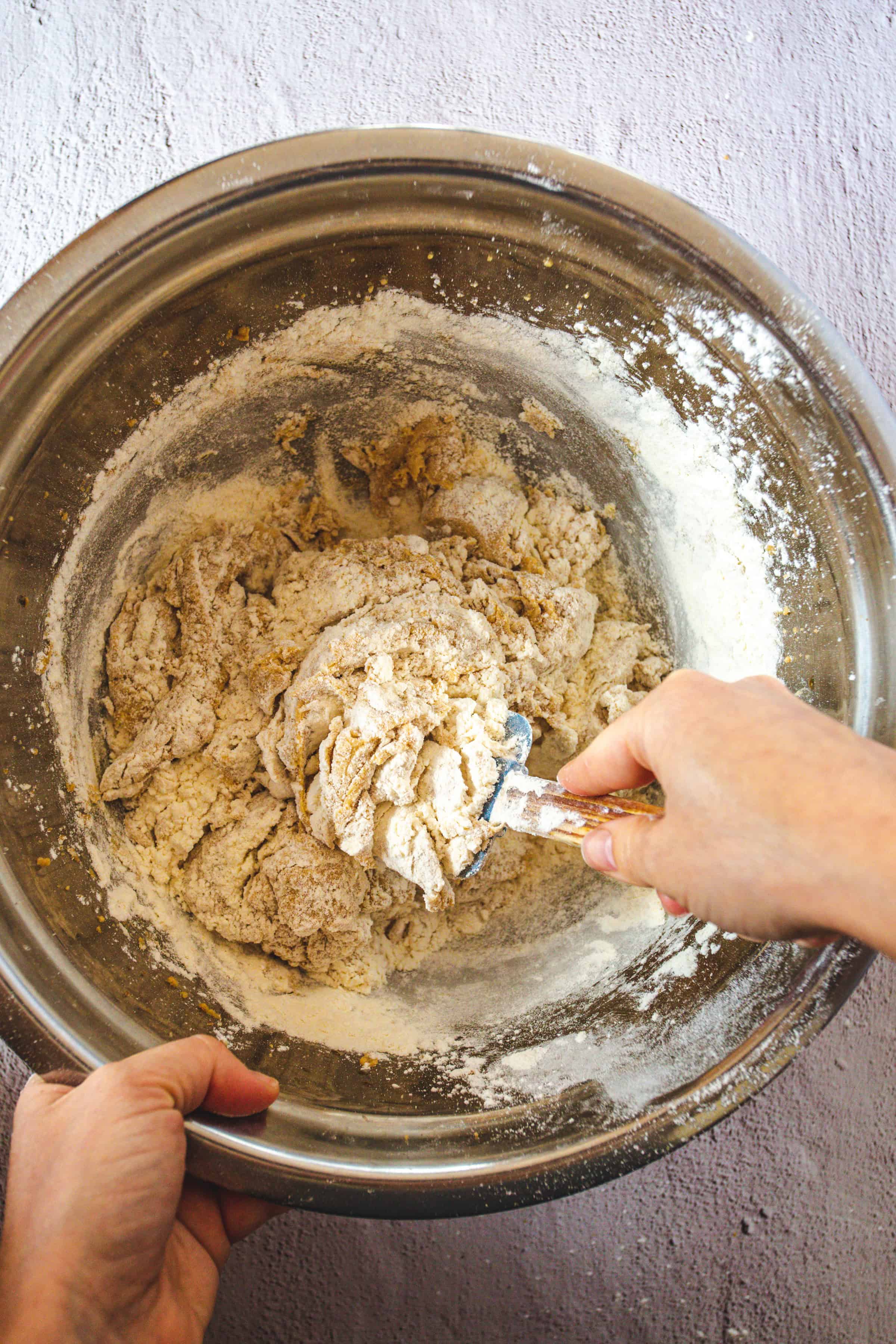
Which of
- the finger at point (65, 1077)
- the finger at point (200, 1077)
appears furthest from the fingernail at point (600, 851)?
the finger at point (65, 1077)

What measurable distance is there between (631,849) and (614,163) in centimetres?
136

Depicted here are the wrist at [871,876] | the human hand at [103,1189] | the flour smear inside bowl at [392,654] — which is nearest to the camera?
the wrist at [871,876]

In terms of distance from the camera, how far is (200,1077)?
3.24 ft

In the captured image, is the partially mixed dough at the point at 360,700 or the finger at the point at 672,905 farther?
the partially mixed dough at the point at 360,700

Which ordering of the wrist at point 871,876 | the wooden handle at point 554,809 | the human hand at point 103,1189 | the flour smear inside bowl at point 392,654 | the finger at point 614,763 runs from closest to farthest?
the wrist at point 871,876, the human hand at point 103,1189, the finger at point 614,763, the wooden handle at point 554,809, the flour smear inside bowl at point 392,654

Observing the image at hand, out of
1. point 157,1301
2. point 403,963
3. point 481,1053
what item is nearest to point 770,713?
point 481,1053

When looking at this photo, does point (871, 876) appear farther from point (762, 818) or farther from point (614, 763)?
point (614, 763)

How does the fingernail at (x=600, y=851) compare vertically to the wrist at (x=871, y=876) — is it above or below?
above

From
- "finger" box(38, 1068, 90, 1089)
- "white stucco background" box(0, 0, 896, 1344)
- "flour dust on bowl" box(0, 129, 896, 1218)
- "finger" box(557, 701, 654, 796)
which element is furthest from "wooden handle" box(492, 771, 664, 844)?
"white stucco background" box(0, 0, 896, 1344)

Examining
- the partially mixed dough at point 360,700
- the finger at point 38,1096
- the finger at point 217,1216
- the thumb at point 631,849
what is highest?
the partially mixed dough at point 360,700

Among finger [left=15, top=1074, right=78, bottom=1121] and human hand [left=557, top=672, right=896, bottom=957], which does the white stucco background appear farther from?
human hand [left=557, top=672, right=896, bottom=957]

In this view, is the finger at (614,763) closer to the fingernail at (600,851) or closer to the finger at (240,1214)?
the fingernail at (600,851)

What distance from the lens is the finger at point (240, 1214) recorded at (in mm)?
1154

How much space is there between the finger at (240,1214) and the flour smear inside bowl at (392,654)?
242mm
